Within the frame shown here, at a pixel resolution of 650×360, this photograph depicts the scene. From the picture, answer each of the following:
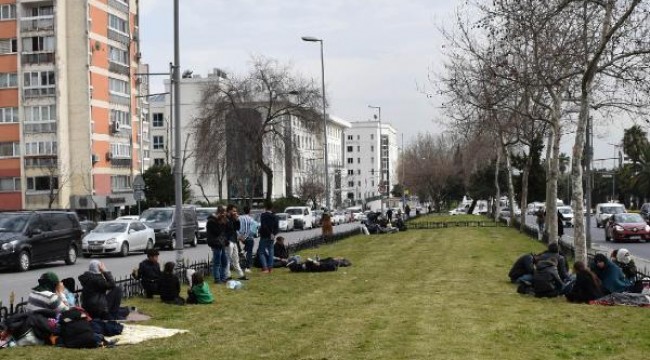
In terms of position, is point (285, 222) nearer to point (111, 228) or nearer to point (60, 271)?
point (111, 228)

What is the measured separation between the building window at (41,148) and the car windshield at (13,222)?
37246mm

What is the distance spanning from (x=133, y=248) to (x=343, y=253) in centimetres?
844

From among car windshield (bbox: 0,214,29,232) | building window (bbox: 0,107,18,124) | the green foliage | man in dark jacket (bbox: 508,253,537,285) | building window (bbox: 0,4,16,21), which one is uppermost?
building window (bbox: 0,4,16,21)

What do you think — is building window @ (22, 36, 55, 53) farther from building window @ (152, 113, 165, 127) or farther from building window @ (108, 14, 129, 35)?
building window @ (152, 113, 165, 127)

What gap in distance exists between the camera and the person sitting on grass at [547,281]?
54.1 feet

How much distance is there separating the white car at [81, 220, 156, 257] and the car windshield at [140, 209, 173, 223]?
306 cm

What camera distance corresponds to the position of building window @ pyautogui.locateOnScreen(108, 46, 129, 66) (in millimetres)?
65875

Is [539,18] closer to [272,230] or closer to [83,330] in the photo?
[272,230]

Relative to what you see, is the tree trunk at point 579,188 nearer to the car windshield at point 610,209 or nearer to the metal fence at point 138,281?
the metal fence at point 138,281

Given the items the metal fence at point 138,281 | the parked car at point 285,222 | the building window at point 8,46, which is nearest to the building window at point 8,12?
the building window at point 8,46

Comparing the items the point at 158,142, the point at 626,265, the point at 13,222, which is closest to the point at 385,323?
the point at 626,265

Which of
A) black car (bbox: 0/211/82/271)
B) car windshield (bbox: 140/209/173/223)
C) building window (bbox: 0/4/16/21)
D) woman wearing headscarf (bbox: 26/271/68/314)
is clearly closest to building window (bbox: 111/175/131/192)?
building window (bbox: 0/4/16/21)

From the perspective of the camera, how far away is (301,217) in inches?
2554

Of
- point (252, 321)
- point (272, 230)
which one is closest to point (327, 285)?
point (272, 230)
